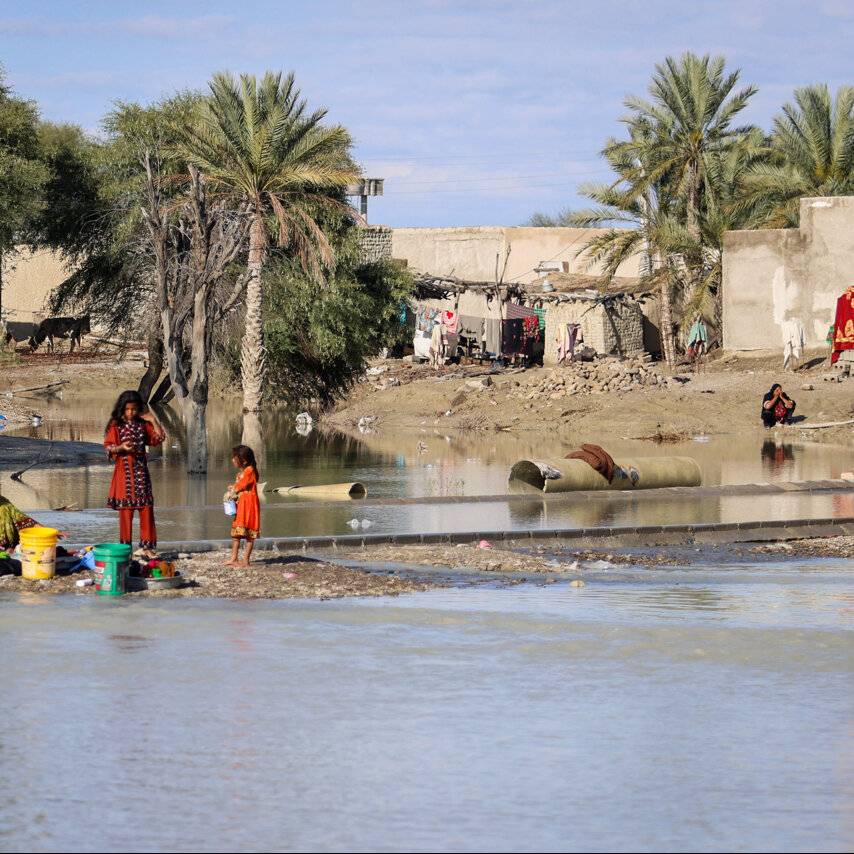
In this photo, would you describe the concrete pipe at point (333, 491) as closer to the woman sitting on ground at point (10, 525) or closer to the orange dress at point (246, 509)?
the orange dress at point (246, 509)

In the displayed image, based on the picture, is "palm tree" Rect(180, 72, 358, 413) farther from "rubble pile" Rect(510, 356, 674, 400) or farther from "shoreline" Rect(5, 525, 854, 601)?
"shoreline" Rect(5, 525, 854, 601)

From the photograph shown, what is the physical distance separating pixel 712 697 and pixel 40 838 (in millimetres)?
4257

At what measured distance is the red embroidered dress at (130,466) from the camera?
12742 millimetres

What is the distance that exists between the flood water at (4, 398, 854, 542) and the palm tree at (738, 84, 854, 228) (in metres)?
12.6

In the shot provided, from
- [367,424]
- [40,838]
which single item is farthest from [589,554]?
[367,424]

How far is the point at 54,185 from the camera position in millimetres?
41562

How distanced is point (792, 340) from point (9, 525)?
29.5 metres

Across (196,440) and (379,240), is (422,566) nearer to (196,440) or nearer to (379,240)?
(196,440)

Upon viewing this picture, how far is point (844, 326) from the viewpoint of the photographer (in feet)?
123

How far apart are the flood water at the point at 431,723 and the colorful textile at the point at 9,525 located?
Result: 109 cm

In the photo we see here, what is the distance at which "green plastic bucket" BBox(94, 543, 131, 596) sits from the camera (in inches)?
452

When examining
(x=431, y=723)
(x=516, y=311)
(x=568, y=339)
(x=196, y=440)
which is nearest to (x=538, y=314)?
(x=516, y=311)

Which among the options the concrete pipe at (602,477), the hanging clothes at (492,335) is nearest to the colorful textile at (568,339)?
the hanging clothes at (492,335)

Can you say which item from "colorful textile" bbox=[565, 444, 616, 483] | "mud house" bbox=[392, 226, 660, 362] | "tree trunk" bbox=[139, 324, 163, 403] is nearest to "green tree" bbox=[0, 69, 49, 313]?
"tree trunk" bbox=[139, 324, 163, 403]
